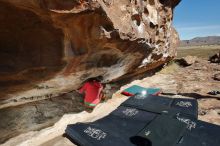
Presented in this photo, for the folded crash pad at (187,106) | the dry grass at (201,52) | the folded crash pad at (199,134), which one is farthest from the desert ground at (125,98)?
the dry grass at (201,52)

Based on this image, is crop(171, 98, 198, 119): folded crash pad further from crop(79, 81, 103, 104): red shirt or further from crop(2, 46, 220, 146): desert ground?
crop(79, 81, 103, 104): red shirt

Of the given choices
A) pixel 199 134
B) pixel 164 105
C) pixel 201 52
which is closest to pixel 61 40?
pixel 164 105

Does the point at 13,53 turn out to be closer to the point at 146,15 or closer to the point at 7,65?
the point at 7,65

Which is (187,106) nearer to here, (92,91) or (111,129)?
(111,129)

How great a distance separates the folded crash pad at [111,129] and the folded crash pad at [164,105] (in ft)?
0.65

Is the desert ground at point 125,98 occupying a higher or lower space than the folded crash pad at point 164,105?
lower

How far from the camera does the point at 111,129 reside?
2.76m

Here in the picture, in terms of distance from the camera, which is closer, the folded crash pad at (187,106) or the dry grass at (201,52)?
the folded crash pad at (187,106)

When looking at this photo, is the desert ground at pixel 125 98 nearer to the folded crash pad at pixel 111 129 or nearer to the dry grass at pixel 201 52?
the folded crash pad at pixel 111 129

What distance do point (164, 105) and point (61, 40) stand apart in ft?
6.55

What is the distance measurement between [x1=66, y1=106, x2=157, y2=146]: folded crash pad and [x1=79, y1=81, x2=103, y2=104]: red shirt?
88 cm

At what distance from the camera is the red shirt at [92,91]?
4.11 m

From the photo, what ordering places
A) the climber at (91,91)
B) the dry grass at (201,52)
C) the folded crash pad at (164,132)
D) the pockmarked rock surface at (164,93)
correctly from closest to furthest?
the folded crash pad at (164,132)
the pockmarked rock surface at (164,93)
the climber at (91,91)
the dry grass at (201,52)

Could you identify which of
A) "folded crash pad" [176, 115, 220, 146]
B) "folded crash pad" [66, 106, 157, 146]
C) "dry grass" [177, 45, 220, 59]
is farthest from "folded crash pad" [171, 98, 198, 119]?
"dry grass" [177, 45, 220, 59]
